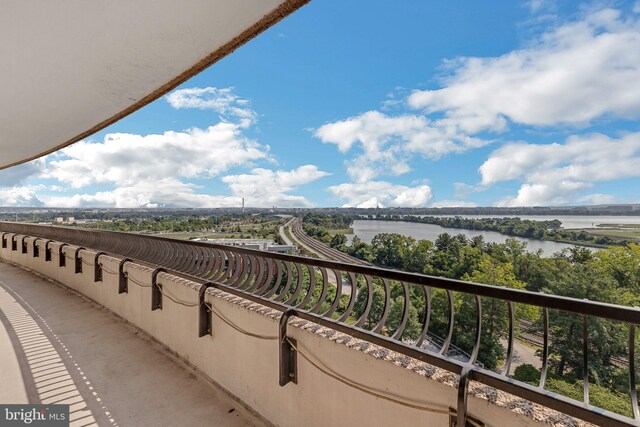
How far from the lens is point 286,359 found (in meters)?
2.36

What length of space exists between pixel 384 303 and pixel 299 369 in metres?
0.83

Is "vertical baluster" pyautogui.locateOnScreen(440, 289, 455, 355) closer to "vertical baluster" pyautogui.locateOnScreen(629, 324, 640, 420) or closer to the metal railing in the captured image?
the metal railing

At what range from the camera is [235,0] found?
173 centimetres

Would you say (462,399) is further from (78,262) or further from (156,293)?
(78,262)

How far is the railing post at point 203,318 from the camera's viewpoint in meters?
3.16

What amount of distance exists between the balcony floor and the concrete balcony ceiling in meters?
2.95

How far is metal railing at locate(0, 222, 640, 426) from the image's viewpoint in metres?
Result: 1.30

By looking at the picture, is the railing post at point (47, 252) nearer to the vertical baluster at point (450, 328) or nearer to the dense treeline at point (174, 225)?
the dense treeline at point (174, 225)

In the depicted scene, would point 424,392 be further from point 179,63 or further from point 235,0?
point 179,63

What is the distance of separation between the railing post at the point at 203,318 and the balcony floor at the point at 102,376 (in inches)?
20.7

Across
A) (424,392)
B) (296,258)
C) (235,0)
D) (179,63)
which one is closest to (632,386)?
(424,392)

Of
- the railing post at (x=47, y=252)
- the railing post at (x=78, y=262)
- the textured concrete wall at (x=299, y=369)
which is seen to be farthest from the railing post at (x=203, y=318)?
the railing post at (x=47, y=252)

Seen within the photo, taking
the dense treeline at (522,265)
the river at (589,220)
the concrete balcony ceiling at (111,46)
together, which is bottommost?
the dense treeline at (522,265)

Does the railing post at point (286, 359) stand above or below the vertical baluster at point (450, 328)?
below
